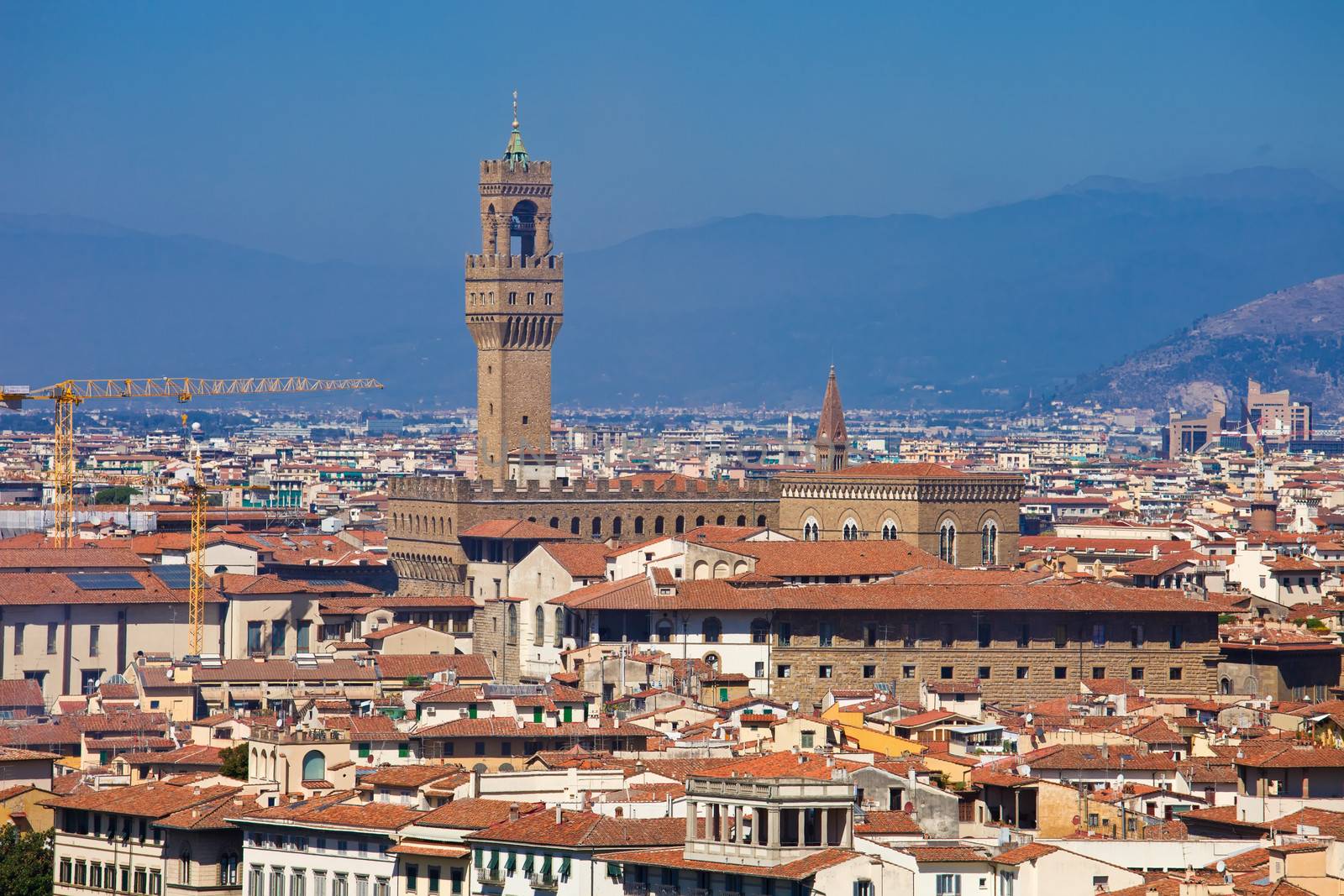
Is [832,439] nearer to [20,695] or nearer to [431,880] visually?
[20,695]

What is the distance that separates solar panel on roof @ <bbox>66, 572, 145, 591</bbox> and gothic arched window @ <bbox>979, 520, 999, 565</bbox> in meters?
21.4

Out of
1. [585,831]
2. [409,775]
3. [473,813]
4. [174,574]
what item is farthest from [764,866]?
[174,574]

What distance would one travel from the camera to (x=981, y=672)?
68.2 m

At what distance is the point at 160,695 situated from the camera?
206 ft

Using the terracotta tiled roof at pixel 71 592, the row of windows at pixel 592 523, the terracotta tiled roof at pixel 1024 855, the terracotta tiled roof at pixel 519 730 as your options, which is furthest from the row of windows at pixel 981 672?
the terracotta tiled roof at pixel 1024 855

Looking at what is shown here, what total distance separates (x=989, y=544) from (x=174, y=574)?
20.4 metres

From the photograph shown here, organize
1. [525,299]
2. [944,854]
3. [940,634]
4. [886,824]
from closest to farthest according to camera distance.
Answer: [944,854] < [886,824] < [940,634] < [525,299]

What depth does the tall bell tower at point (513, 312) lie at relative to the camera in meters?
104

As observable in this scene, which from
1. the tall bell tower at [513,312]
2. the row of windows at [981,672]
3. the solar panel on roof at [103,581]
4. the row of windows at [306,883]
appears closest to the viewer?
the row of windows at [306,883]

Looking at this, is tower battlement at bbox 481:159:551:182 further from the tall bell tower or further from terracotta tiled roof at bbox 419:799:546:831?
terracotta tiled roof at bbox 419:799:546:831

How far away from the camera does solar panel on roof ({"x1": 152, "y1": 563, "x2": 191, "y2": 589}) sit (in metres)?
82.1

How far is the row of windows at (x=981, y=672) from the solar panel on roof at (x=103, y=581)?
18.4 metres

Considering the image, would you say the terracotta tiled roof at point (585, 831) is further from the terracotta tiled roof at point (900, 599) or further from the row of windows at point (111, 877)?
the terracotta tiled roof at point (900, 599)

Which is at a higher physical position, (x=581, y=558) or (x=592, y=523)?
(x=592, y=523)
